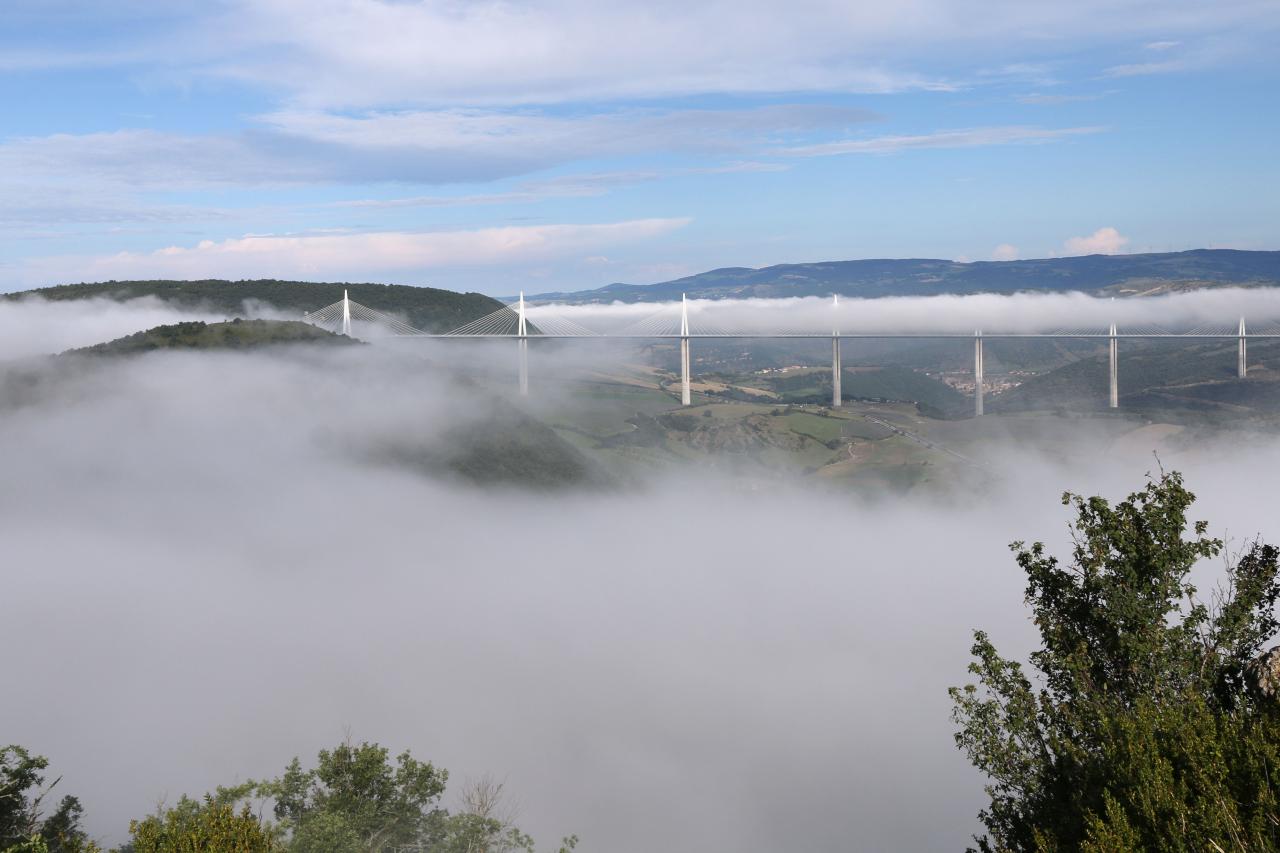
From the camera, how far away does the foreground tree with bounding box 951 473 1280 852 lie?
646 inches

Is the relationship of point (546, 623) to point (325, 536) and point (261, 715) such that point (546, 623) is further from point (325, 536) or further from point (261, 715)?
point (261, 715)

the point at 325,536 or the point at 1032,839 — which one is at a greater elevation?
the point at 1032,839

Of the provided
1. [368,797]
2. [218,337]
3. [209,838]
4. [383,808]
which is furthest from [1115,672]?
[218,337]

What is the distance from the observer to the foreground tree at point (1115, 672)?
1641 centimetres

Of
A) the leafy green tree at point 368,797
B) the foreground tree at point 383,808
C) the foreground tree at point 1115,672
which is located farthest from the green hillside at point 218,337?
the foreground tree at point 1115,672

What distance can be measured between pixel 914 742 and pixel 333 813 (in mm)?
75884

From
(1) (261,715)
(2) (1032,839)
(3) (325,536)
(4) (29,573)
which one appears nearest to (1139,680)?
(2) (1032,839)

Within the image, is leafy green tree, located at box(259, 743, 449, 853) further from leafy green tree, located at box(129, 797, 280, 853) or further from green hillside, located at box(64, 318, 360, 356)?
green hillside, located at box(64, 318, 360, 356)

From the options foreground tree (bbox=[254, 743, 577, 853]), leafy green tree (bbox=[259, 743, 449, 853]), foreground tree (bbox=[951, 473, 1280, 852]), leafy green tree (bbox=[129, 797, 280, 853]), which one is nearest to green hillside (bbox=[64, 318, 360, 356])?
foreground tree (bbox=[254, 743, 577, 853])

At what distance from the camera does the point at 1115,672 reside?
1988 cm

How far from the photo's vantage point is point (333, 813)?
31.5 meters

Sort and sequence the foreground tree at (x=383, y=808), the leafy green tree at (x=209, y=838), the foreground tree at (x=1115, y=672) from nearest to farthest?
the leafy green tree at (x=209, y=838), the foreground tree at (x=1115, y=672), the foreground tree at (x=383, y=808)

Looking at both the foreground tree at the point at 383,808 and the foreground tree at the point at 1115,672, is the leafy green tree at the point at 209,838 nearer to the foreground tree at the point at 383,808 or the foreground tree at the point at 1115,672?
the foreground tree at the point at 1115,672

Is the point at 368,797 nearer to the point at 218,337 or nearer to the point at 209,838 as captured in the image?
the point at 209,838
